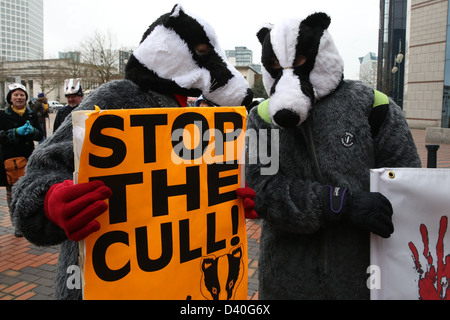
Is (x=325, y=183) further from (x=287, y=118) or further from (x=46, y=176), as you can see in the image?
(x=46, y=176)

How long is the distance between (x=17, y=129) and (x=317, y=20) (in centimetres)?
417

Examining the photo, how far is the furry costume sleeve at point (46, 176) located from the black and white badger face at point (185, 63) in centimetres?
17

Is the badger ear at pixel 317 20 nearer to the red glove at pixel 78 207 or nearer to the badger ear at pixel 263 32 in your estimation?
the badger ear at pixel 263 32

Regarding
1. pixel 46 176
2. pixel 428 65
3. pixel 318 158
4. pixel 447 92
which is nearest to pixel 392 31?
pixel 428 65

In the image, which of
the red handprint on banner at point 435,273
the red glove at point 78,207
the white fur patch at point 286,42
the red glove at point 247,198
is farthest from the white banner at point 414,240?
the red glove at point 78,207

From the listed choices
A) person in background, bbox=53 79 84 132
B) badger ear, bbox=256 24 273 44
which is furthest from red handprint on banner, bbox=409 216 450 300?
person in background, bbox=53 79 84 132

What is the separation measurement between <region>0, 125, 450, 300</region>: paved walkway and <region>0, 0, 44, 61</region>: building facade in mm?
110224

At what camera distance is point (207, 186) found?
1311mm

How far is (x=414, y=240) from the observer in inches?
56.2

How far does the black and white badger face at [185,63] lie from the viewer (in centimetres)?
148

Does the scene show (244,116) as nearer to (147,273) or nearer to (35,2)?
(147,273)
